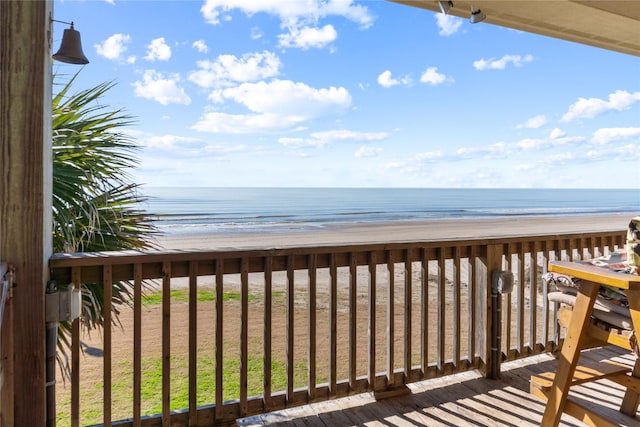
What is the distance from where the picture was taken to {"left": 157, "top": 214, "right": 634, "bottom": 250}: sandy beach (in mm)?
12336

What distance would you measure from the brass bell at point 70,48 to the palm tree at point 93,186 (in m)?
0.39

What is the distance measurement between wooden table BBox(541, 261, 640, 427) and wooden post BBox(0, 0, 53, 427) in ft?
6.85

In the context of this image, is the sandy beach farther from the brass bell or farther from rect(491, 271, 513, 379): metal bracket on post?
the brass bell

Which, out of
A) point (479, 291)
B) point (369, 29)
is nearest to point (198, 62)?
point (369, 29)

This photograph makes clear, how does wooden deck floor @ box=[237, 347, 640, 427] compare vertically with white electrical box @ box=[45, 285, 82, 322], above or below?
below

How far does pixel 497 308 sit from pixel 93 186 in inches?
101

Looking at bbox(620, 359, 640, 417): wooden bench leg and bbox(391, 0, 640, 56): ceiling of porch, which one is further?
bbox(391, 0, 640, 56): ceiling of porch

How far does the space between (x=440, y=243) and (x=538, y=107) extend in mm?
32459

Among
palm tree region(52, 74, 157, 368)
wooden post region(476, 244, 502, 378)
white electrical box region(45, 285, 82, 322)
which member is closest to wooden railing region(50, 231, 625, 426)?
wooden post region(476, 244, 502, 378)

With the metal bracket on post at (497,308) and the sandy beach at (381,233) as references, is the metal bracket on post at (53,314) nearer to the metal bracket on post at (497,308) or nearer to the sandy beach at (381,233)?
the metal bracket on post at (497,308)

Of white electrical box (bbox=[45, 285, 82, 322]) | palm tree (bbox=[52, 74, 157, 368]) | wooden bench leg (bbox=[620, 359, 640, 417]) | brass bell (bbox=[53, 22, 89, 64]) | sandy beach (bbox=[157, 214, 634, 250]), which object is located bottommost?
wooden bench leg (bbox=[620, 359, 640, 417])

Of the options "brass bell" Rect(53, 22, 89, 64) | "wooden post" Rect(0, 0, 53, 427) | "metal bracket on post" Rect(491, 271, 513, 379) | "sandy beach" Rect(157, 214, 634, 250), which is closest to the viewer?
"wooden post" Rect(0, 0, 53, 427)

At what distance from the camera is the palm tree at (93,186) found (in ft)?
6.62

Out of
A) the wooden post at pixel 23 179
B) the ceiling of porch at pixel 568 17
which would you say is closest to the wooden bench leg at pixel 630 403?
the ceiling of porch at pixel 568 17
